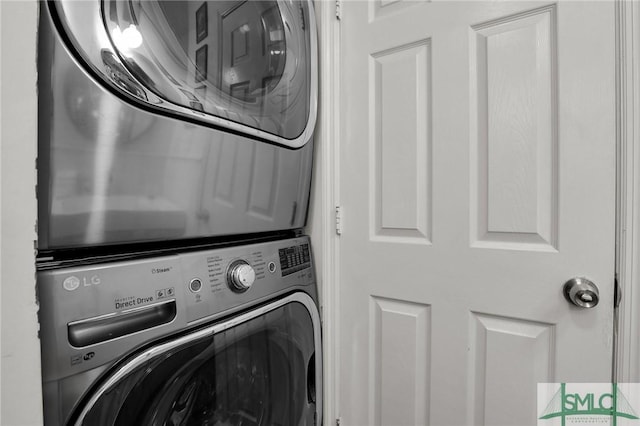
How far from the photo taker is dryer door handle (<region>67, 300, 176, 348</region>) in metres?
0.54

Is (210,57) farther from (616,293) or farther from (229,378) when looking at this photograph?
(616,293)

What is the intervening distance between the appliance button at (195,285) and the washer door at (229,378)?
0.09 meters

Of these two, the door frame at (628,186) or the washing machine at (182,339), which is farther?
the door frame at (628,186)

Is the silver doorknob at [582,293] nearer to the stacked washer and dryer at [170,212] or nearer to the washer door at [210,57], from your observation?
the stacked washer and dryer at [170,212]

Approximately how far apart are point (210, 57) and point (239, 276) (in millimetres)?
533

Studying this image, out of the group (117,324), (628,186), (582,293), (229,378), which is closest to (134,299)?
(117,324)

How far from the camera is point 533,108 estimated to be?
0.90 meters

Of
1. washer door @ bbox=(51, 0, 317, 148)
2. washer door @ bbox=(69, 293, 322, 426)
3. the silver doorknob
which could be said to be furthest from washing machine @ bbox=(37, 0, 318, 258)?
the silver doorknob

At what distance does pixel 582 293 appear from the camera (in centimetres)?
82

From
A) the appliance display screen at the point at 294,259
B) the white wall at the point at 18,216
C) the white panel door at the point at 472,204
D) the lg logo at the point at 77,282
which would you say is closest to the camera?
the white wall at the point at 18,216

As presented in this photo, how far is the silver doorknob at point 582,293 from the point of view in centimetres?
82

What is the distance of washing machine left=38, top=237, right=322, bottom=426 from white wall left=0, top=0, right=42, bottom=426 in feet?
0.18

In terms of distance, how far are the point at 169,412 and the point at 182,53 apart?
0.77 meters

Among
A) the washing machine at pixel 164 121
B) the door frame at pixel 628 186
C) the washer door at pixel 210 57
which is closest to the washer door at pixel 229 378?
the washing machine at pixel 164 121
